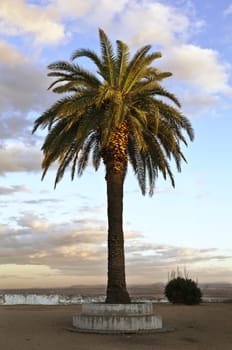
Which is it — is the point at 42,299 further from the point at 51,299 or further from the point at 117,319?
the point at 117,319

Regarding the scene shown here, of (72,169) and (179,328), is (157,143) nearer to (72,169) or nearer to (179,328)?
(72,169)

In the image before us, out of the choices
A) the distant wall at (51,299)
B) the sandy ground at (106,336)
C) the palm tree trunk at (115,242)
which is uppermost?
the palm tree trunk at (115,242)

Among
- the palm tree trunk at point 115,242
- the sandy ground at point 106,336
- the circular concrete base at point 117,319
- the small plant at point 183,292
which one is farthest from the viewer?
the small plant at point 183,292

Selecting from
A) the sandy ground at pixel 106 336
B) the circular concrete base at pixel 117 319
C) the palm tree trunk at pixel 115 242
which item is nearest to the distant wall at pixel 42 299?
the sandy ground at pixel 106 336

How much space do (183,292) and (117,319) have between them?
16.0 meters

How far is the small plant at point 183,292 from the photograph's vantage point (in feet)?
118

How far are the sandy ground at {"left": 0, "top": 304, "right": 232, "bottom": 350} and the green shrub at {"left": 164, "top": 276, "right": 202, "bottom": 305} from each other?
Result: 7.73 m

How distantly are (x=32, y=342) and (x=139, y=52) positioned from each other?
493 inches

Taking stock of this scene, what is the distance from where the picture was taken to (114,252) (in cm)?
2317

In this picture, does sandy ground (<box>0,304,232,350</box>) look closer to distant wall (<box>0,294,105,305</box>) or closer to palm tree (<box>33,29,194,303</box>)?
palm tree (<box>33,29,194,303</box>)

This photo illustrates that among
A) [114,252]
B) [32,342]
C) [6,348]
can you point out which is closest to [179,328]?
[114,252]

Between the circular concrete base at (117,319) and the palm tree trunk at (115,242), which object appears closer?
the circular concrete base at (117,319)

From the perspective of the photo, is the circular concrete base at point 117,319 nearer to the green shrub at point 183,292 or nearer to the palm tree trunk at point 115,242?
the palm tree trunk at point 115,242

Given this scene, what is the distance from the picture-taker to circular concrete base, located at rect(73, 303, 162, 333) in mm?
20797
